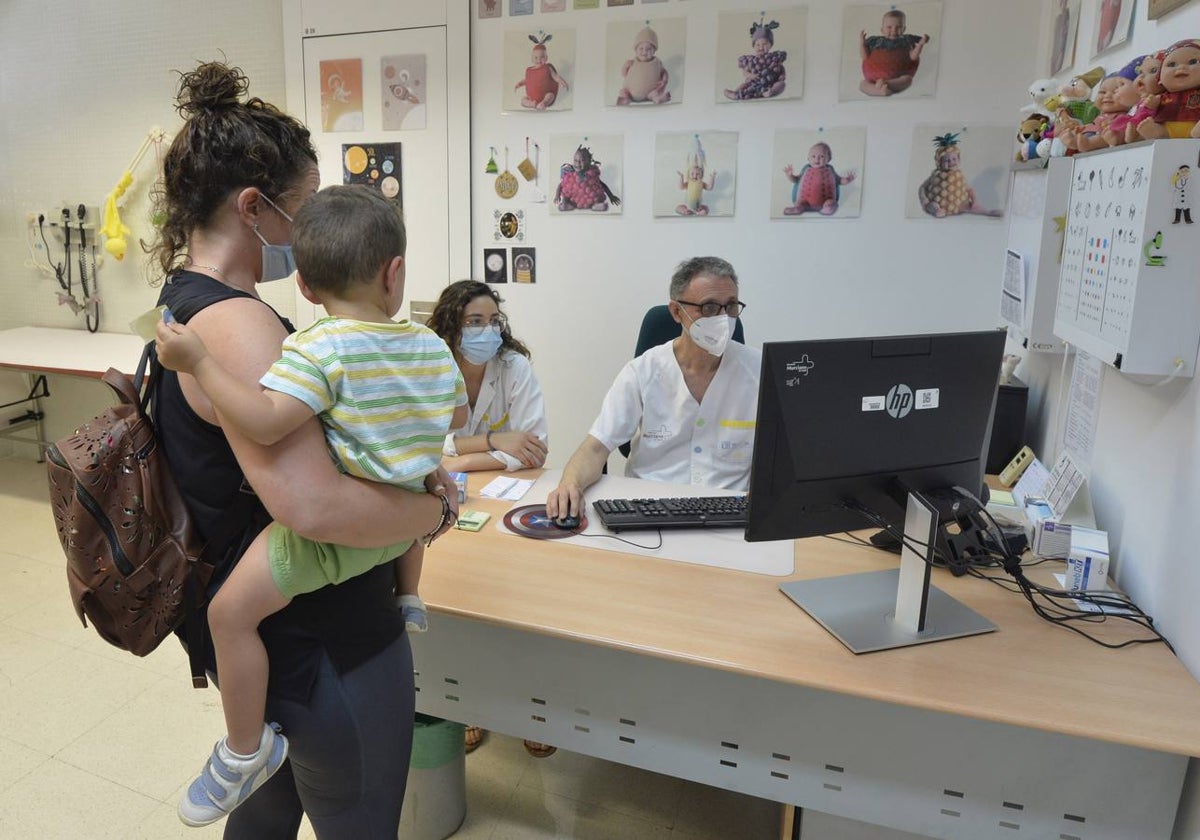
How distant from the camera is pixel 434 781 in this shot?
180 centimetres

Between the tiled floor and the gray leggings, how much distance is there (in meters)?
0.87

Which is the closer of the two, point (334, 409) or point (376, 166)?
point (334, 409)

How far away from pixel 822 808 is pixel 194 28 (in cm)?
443

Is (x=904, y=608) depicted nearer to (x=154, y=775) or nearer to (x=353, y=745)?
(x=353, y=745)

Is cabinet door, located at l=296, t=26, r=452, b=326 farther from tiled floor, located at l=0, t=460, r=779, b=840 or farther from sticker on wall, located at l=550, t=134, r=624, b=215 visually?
tiled floor, located at l=0, t=460, r=779, b=840

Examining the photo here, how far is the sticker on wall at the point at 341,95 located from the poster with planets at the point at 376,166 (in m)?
0.11

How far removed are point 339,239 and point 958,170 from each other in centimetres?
253

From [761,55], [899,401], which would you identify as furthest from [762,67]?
[899,401]

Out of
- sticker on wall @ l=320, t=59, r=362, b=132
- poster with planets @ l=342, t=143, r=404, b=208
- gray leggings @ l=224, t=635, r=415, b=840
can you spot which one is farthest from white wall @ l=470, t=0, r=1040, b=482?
gray leggings @ l=224, t=635, r=415, b=840

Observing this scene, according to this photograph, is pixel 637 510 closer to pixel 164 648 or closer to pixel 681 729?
pixel 681 729

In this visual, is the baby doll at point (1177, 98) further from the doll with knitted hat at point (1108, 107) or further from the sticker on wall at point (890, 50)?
the sticker on wall at point (890, 50)

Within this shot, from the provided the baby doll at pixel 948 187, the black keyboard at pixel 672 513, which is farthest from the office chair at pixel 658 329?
the baby doll at pixel 948 187

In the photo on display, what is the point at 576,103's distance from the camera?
3.20 meters

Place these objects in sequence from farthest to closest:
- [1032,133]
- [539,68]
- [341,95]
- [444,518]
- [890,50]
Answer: [341,95], [539,68], [890,50], [1032,133], [444,518]
